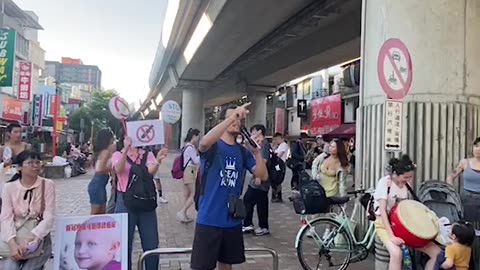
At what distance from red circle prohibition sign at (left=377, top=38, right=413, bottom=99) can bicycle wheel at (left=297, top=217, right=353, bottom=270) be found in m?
1.99

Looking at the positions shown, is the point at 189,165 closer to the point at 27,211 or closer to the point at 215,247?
the point at 27,211

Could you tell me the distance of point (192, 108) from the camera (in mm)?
28547

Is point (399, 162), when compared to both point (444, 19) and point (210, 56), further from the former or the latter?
point (210, 56)

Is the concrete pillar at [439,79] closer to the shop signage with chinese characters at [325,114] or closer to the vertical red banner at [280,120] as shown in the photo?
the shop signage with chinese characters at [325,114]

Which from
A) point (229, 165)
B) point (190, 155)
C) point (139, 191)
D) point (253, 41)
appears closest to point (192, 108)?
point (253, 41)

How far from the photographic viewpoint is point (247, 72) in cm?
2733

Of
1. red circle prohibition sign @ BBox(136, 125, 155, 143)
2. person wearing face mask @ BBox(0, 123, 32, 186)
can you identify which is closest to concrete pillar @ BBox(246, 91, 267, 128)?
person wearing face mask @ BBox(0, 123, 32, 186)

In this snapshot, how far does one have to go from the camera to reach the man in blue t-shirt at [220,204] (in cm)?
385

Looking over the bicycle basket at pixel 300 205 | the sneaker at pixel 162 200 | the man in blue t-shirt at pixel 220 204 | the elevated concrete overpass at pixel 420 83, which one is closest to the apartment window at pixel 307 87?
the sneaker at pixel 162 200

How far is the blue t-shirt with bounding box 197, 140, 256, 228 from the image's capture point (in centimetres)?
387

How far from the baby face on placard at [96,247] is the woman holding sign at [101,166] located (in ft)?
4.55

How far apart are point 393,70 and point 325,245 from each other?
2365mm

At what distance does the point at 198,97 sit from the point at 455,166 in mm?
22915

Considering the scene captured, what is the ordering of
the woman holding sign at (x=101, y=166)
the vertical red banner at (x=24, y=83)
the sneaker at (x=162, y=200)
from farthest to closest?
the vertical red banner at (x=24, y=83), the sneaker at (x=162, y=200), the woman holding sign at (x=101, y=166)
